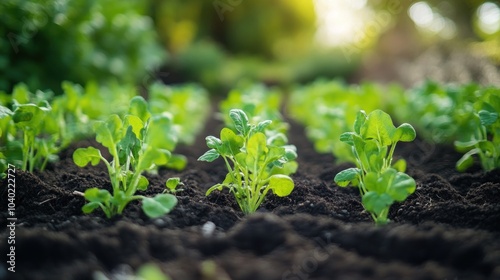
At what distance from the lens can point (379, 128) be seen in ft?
6.95

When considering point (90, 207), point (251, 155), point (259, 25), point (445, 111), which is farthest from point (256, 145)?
point (259, 25)

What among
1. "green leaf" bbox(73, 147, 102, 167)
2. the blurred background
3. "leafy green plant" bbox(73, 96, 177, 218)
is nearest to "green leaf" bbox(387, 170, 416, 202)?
"leafy green plant" bbox(73, 96, 177, 218)

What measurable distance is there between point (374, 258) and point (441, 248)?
25 centimetres

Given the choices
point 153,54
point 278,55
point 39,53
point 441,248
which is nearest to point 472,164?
point 441,248

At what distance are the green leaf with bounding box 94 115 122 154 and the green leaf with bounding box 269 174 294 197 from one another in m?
0.75

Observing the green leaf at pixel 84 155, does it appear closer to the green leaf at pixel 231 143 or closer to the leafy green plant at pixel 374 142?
the green leaf at pixel 231 143

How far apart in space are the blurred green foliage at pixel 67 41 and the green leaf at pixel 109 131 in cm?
277

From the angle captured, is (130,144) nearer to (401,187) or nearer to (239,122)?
(239,122)

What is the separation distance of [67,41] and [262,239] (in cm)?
465

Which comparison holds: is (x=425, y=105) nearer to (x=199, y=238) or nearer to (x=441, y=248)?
(x=441, y=248)

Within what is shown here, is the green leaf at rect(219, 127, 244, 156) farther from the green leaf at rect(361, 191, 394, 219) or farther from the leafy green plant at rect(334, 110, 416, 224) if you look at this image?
the green leaf at rect(361, 191, 394, 219)

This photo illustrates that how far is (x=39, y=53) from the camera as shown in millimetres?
5414

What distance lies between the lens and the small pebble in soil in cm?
180

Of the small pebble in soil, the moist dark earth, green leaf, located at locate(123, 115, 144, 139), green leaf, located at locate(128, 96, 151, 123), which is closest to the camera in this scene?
the moist dark earth
